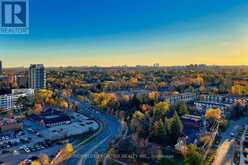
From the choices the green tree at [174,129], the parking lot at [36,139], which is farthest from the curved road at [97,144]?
the green tree at [174,129]

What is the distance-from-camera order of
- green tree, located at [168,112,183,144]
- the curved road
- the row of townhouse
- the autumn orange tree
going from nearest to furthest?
the curved road < green tree, located at [168,112,183,144] < the autumn orange tree < the row of townhouse

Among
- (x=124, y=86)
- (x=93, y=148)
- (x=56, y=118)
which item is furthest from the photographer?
(x=124, y=86)

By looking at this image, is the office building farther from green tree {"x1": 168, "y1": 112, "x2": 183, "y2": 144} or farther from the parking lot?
green tree {"x1": 168, "y1": 112, "x2": 183, "y2": 144}

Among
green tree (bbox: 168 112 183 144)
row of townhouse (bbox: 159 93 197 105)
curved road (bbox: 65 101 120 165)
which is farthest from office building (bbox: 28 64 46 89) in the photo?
green tree (bbox: 168 112 183 144)

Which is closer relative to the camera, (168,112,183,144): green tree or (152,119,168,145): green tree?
(152,119,168,145): green tree

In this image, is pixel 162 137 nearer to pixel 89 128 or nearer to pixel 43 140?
pixel 89 128

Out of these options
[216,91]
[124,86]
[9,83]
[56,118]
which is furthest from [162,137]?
[9,83]
